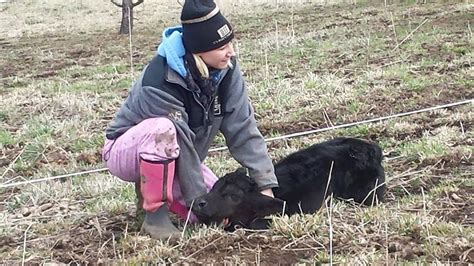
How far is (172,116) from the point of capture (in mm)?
3906

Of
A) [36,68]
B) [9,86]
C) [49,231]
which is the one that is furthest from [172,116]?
[36,68]

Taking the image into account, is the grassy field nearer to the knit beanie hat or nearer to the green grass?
the green grass

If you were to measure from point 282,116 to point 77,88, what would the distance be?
367cm

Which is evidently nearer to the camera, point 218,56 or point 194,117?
point 218,56

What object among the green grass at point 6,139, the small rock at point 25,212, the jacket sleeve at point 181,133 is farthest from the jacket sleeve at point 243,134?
the green grass at point 6,139

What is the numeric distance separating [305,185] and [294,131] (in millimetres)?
2520

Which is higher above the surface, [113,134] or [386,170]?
[113,134]

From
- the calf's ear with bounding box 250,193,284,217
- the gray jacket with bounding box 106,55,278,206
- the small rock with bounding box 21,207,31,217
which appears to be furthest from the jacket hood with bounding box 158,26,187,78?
the small rock with bounding box 21,207,31,217

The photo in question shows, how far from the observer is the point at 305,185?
4367 millimetres

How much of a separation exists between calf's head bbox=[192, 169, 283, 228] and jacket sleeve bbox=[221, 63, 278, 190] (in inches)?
2.8

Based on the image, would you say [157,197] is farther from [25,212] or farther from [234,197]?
[25,212]

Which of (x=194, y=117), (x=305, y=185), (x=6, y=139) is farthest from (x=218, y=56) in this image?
(x=6, y=139)

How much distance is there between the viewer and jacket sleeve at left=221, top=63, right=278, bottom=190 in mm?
4156

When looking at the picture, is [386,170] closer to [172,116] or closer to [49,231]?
[172,116]
